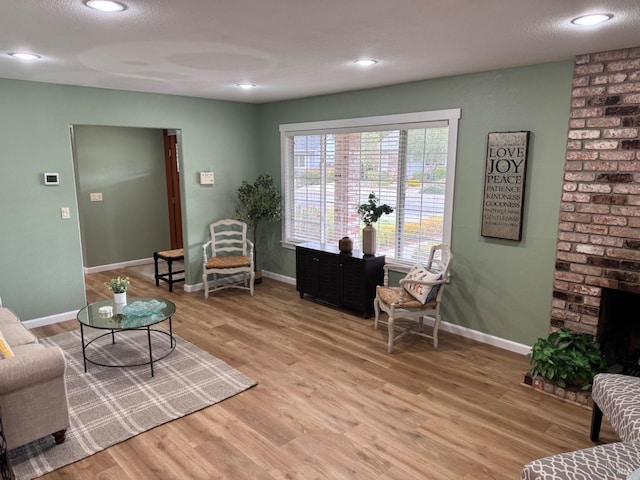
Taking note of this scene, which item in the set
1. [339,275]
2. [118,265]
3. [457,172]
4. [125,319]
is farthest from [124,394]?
[118,265]

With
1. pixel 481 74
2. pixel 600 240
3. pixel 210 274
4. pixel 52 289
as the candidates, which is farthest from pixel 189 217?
pixel 600 240

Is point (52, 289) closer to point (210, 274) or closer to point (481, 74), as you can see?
point (210, 274)

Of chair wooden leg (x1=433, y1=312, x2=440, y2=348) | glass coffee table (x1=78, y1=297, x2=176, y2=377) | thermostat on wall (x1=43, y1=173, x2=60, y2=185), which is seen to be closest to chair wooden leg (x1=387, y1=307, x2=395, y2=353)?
chair wooden leg (x1=433, y1=312, x2=440, y2=348)

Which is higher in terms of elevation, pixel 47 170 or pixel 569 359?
pixel 47 170

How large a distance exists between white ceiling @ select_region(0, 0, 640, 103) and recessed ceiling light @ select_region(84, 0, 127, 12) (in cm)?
7

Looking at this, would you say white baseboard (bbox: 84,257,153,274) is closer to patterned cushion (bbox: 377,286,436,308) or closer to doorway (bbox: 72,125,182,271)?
doorway (bbox: 72,125,182,271)

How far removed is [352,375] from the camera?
355 cm

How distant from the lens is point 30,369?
245 cm

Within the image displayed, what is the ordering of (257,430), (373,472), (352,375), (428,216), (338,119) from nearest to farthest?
(373,472), (257,430), (352,375), (428,216), (338,119)

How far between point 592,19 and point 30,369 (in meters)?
3.61

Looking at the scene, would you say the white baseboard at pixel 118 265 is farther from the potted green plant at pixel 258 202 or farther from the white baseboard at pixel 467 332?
the potted green plant at pixel 258 202

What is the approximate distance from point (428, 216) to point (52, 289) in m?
3.97

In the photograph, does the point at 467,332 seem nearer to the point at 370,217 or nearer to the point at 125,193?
the point at 370,217

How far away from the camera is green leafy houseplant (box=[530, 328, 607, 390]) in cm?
306
